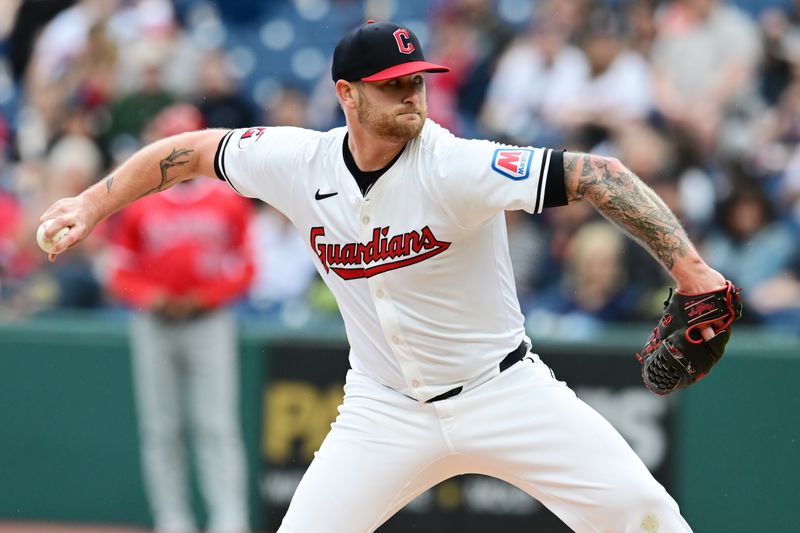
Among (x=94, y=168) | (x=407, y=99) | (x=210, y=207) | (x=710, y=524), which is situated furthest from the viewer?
(x=94, y=168)

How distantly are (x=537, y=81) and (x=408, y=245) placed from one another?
6705 mm

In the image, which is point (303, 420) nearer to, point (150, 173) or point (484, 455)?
point (150, 173)

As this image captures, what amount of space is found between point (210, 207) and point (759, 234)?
388 cm

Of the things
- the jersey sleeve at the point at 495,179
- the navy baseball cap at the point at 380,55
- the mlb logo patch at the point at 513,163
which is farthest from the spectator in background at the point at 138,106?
the mlb logo patch at the point at 513,163

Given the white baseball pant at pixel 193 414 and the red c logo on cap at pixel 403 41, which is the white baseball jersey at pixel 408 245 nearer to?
the red c logo on cap at pixel 403 41

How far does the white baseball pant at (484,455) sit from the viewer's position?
4.65 meters

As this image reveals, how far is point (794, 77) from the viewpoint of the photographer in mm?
10375

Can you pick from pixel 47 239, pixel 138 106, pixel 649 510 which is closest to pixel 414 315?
pixel 649 510

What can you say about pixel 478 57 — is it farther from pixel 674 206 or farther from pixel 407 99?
pixel 407 99

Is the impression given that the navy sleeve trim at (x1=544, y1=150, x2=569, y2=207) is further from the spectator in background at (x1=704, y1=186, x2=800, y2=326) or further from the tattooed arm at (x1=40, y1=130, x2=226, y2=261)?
the spectator in background at (x1=704, y1=186, x2=800, y2=326)

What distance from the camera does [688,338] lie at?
438 centimetres

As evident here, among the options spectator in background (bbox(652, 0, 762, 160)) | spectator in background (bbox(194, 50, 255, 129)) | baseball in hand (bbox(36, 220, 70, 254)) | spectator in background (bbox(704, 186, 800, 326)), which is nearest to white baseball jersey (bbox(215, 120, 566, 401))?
baseball in hand (bbox(36, 220, 70, 254))

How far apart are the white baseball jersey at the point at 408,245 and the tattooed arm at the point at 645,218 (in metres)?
0.35

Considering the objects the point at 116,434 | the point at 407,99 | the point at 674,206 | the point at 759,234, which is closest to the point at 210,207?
the point at 116,434
